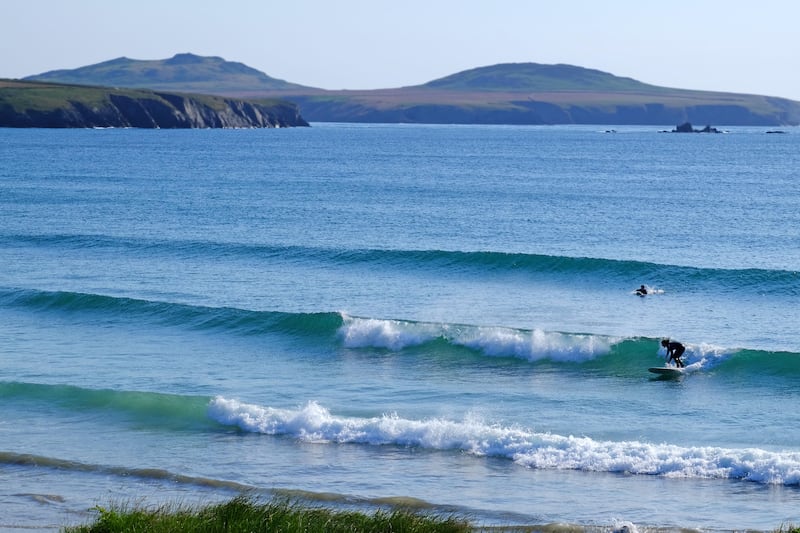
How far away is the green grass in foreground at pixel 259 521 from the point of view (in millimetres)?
14656

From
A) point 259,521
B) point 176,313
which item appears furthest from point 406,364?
point 259,521

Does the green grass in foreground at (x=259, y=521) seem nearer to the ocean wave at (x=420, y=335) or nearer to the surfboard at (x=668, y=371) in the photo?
the surfboard at (x=668, y=371)

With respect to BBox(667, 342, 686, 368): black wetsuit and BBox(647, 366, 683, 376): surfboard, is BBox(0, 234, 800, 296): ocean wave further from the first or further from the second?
BBox(647, 366, 683, 376): surfboard

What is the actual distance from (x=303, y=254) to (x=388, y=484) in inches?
1104

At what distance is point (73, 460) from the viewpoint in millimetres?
20938

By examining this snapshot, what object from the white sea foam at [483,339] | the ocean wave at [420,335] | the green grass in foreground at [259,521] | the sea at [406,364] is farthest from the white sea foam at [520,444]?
the ocean wave at [420,335]

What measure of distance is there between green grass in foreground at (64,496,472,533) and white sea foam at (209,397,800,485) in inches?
220

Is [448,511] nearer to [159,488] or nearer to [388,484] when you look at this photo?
[388,484]

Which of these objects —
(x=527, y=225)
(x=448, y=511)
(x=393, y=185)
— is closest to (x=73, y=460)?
(x=448, y=511)

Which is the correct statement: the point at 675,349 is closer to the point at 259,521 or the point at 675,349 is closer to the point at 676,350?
the point at 676,350

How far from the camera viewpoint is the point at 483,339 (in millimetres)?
30906

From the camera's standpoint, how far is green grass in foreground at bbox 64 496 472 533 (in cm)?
1466

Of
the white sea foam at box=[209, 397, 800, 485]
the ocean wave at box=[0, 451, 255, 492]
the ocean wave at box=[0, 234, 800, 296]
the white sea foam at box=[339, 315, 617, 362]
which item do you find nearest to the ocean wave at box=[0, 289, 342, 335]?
the white sea foam at box=[339, 315, 617, 362]

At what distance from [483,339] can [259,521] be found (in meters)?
16.6
